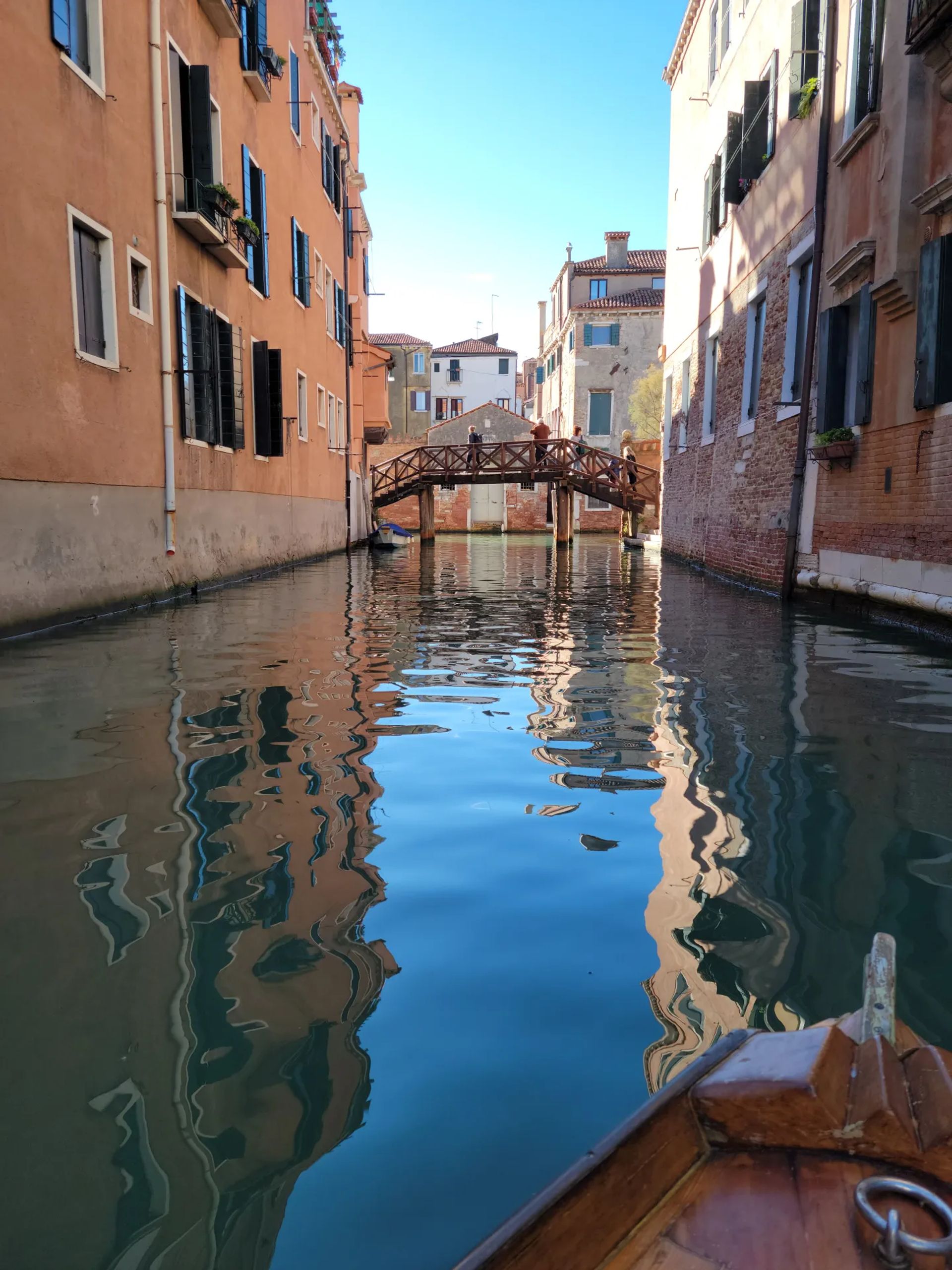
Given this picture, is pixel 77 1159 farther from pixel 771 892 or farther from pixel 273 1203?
pixel 771 892

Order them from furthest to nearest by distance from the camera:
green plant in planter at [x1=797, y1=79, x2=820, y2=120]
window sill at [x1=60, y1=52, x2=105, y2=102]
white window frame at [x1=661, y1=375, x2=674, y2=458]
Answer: white window frame at [x1=661, y1=375, x2=674, y2=458] → green plant in planter at [x1=797, y1=79, x2=820, y2=120] → window sill at [x1=60, y1=52, x2=105, y2=102]

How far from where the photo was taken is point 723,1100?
4.12 feet

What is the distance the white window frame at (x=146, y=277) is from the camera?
29.2 ft

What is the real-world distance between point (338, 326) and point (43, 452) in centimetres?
1481

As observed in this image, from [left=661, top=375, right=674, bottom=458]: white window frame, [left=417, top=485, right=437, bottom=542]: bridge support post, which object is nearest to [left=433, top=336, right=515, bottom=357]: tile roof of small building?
[left=417, top=485, right=437, bottom=542]: bridge support post

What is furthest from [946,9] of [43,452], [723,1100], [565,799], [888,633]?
[723,1100]

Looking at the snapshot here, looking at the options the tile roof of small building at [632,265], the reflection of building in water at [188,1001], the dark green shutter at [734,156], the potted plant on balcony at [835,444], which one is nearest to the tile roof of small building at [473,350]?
the tile roof of small building at [632,265]

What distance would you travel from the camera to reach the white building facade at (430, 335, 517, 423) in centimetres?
4916

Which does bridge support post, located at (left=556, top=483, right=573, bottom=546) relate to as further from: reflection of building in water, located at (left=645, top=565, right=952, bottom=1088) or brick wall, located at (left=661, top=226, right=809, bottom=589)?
reflection of building in water, located at (left=645, top=565, right=952, bottom=1088)

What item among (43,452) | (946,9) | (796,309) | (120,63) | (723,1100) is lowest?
(723,1100)

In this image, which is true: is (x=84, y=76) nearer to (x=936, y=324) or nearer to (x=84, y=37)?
(x=84, y=37)

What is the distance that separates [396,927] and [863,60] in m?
9.16

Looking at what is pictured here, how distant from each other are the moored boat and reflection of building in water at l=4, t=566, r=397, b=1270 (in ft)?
1.78

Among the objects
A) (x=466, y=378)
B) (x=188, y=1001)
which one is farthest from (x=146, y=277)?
(x=466, y=378)
